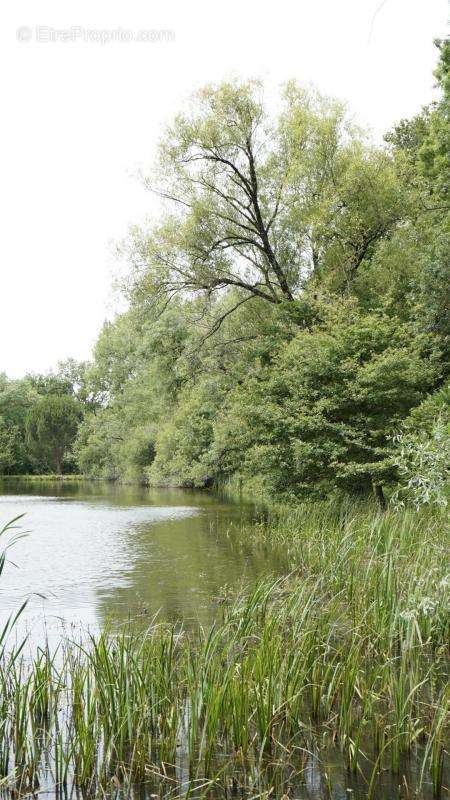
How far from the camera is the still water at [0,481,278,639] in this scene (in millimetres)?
8953

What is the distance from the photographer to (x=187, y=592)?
33.5 feet

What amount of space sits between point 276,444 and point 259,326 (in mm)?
8729

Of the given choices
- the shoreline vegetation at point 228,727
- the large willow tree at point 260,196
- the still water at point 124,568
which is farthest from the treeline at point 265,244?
the shoreline vegetation at point 228,727

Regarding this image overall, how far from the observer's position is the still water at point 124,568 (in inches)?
352

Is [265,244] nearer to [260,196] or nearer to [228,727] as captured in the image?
[260,196]

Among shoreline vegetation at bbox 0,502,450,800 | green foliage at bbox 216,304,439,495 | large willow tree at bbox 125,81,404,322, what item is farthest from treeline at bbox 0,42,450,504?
shoreline vegetation at bbox 0,502,450,800

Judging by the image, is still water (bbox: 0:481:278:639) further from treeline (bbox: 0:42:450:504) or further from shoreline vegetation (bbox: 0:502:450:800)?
treeline (bbox: 0:42:450:504)

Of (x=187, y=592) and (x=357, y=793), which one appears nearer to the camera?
(x=357, y=793)

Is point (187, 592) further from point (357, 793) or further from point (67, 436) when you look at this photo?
point (67, 436)

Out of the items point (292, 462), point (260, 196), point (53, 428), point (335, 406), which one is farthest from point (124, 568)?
point (53, 428)

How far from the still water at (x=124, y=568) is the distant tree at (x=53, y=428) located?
5147 cm

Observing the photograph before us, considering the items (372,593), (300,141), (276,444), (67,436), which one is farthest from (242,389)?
(67,436)

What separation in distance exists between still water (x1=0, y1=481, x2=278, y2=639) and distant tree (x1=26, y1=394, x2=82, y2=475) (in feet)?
169

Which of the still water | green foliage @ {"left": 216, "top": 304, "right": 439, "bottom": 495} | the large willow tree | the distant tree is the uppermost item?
the large willow tree
